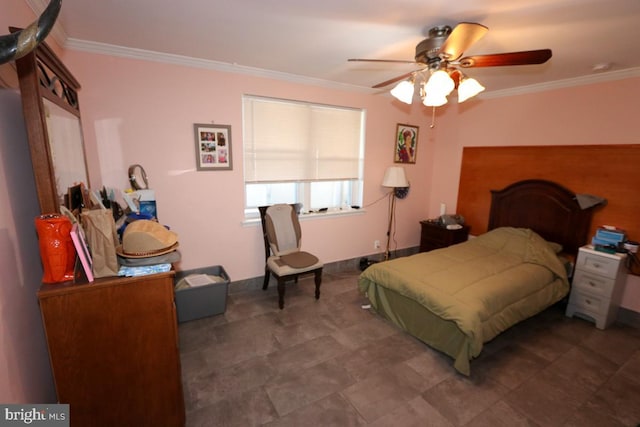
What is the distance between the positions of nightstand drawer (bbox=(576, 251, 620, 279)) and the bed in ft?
0.62

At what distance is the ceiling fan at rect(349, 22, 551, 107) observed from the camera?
158 cm

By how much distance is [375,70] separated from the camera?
293 centimetres

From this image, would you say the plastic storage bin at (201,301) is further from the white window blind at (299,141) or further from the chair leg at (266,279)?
the white window blind at (299,141)

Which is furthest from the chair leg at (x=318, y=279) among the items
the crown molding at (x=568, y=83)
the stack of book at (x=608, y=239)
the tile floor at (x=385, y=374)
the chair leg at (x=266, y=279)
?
the crown molding at (x=568, y=83)

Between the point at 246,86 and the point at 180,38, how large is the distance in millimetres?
819

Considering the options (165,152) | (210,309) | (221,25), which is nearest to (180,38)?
(221,25)

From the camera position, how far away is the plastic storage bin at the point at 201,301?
2629 mm

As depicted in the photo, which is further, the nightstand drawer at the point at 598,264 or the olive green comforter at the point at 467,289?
the nightstand drawer at the point at 598,264

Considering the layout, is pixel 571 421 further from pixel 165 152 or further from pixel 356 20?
pixel 165 152

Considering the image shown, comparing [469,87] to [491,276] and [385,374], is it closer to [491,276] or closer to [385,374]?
[491,276]

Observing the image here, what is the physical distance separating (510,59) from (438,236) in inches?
108

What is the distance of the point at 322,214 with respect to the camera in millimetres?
3674

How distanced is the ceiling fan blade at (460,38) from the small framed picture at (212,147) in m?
2.09
